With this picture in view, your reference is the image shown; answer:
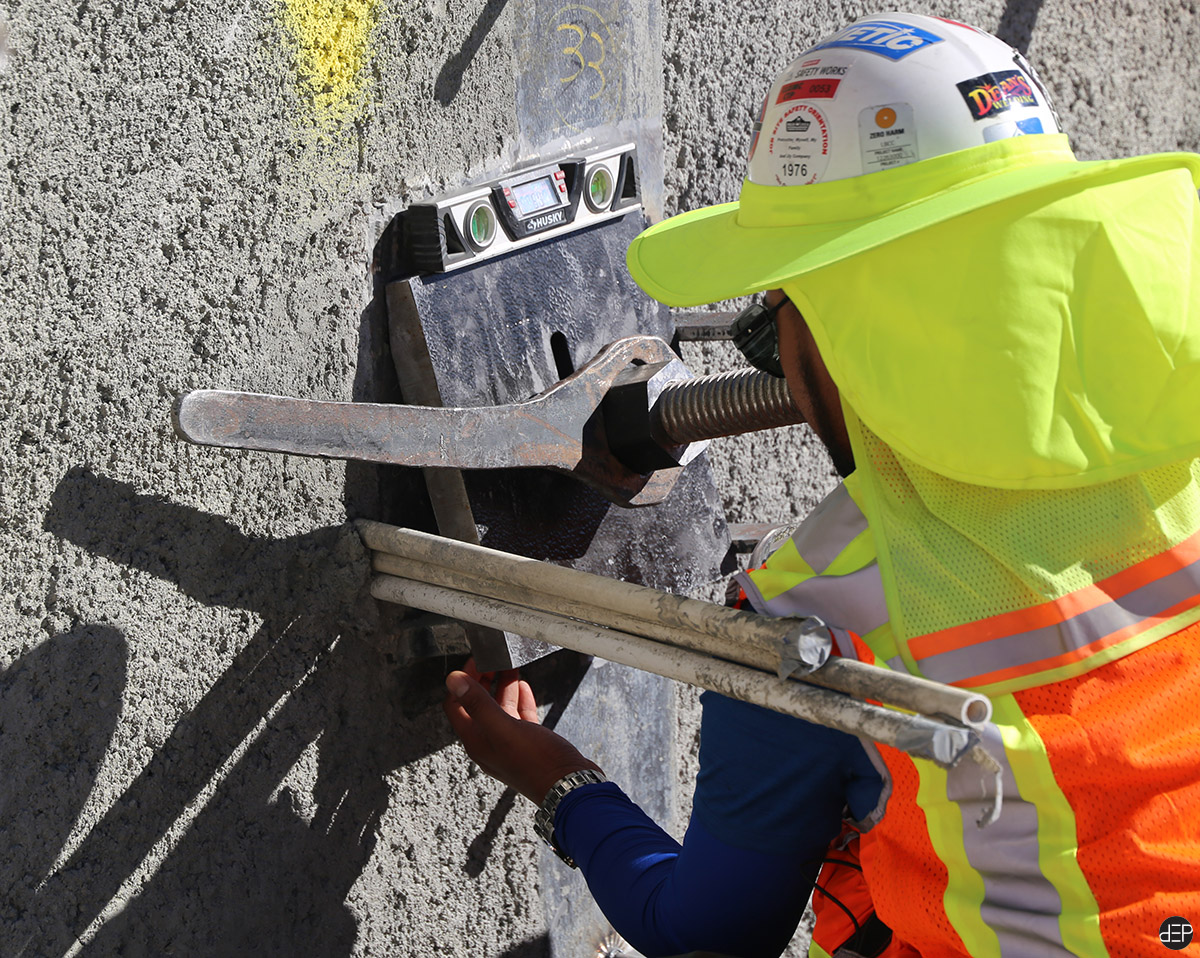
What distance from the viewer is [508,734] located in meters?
1.54

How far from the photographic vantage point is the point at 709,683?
1.11 metres

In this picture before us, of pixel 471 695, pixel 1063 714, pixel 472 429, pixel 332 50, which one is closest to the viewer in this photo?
pixel 1063 714

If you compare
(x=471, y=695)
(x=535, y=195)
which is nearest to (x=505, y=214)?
(x=535, y=195)

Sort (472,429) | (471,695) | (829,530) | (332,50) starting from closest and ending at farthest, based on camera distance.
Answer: (829,530) < (472,429) < (332,50) < (471,695)

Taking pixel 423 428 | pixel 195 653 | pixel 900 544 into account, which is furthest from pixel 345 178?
pixel 900 544

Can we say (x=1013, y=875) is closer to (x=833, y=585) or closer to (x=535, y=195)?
(x=833, y=585)

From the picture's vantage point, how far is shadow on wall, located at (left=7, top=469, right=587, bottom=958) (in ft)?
4.32

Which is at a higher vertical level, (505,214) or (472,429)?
(505,214)

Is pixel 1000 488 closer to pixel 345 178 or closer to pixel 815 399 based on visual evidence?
pixel 815 399

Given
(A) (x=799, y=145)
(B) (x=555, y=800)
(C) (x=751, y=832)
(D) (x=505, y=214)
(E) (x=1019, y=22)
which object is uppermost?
(A) (x=799, y=145)

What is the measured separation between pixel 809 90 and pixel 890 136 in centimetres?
11

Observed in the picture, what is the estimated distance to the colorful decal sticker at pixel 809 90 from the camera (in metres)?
1.16

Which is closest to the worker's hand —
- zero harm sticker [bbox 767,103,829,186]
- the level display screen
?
the level display screen

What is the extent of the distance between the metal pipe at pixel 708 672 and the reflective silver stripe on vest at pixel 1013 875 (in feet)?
0.40
